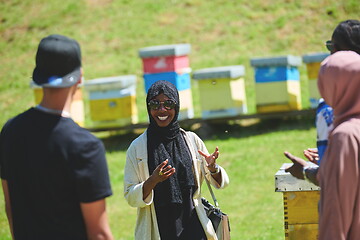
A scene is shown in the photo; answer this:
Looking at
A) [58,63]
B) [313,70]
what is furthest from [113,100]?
[58,63]

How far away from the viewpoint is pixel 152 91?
4340 millimetres

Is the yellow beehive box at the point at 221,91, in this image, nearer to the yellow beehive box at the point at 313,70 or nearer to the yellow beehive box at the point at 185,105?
the yellow beehive box at the point at 185,105

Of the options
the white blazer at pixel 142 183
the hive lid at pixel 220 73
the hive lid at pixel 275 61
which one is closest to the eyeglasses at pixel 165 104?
the white blazer at pixel 142 183

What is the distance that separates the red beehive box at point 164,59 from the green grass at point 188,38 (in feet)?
3.76

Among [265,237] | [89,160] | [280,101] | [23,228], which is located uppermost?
[89,160]

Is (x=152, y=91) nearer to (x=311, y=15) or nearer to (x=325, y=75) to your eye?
(x=325, y=75)

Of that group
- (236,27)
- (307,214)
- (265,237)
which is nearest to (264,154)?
(265,237)

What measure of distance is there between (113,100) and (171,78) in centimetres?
106

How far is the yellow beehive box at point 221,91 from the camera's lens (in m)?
10.7

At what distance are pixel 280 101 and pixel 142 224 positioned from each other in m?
6.99

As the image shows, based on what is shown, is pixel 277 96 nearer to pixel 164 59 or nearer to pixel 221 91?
pixel 221 91

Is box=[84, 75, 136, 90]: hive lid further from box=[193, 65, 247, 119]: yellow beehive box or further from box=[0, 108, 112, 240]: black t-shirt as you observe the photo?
box=[0, 108, 112, 240]: black t-shirt

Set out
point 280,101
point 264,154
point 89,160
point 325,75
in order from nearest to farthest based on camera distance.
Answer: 1. point 89,160
2. point 325,75
3. point 264,154
4. point 280,101

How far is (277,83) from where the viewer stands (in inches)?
421
